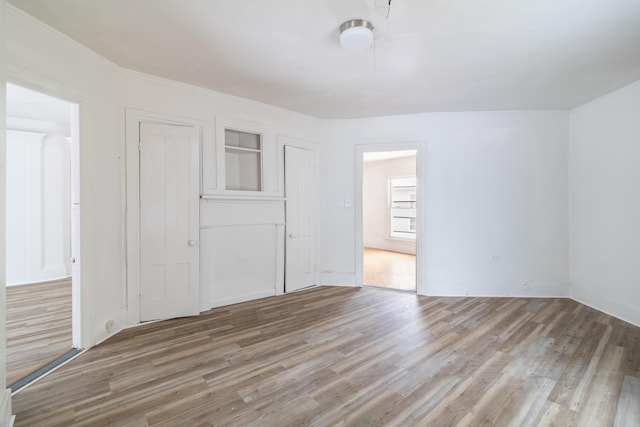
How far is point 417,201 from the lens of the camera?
164 inches

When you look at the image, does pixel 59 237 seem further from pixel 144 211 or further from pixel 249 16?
pixel 249 16

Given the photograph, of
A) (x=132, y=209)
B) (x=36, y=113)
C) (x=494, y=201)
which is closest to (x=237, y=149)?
(x=132, y=209)

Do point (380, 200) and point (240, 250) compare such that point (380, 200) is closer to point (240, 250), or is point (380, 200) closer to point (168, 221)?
point (240, 250)

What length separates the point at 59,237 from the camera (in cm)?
493

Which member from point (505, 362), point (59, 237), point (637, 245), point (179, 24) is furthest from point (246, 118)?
point (637, 245)

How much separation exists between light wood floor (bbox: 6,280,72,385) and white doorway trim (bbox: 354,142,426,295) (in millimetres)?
3503

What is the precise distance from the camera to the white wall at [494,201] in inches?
156

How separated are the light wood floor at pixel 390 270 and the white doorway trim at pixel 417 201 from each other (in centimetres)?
32

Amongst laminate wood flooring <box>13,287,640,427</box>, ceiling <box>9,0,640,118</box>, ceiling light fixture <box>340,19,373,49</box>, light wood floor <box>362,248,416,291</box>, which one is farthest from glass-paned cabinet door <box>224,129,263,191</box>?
light wood floor <box>362,248,416,291</box>

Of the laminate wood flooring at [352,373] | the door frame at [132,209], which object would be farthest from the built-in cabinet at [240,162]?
the laminate wood flooring at [352,373]

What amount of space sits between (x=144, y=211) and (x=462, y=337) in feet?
11.5

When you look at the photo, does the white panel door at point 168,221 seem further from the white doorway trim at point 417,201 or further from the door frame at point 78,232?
the white doorway trim at point 417,201

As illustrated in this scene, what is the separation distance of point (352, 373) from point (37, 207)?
18.8 feet

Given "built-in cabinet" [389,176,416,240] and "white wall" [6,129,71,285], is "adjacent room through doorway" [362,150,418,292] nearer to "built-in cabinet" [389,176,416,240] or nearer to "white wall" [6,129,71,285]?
"built-in cabinet" [389,176,416,240]
